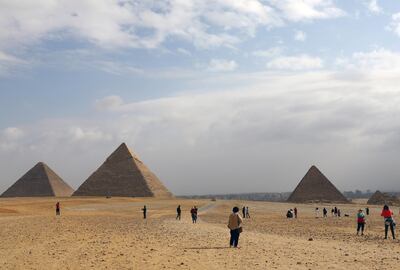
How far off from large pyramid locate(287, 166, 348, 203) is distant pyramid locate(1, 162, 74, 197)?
54.6 meters

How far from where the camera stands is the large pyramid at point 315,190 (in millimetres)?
95250

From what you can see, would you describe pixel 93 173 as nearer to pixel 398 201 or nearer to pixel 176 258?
pixel 398 201

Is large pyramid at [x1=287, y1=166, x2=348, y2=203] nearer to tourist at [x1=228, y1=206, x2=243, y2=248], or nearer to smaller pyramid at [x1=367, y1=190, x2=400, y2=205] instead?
smaller pyramid at [x1=367, y1=190, x2=400, y2=205]

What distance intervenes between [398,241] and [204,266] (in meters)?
9.33

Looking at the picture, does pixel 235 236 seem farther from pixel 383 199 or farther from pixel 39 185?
pixel 39 185

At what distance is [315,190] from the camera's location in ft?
320

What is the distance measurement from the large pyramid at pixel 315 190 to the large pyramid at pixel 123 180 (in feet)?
96.0

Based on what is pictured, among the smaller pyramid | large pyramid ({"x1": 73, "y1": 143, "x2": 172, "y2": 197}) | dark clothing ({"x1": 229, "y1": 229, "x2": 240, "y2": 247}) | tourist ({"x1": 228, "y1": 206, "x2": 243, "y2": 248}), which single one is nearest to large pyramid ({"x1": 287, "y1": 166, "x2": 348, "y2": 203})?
the smaller pyramid

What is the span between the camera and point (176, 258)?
11.2 metres

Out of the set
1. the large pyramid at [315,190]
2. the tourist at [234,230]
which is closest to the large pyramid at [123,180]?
the large pyramid at [315,190]

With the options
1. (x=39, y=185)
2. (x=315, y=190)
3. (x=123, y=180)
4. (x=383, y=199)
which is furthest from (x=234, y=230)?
(x=39, y=185)

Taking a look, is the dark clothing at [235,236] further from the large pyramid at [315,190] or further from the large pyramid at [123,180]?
the large pyramid at [123,180]

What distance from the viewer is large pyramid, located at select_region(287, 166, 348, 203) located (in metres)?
95.2

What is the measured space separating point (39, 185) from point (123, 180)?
22360 mm
